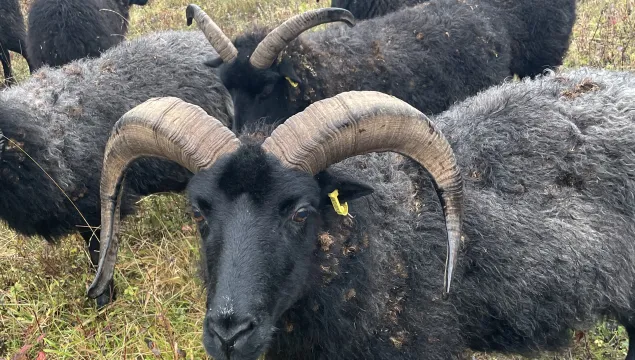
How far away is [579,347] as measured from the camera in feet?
17.2

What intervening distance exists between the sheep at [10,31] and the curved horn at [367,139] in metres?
10.6

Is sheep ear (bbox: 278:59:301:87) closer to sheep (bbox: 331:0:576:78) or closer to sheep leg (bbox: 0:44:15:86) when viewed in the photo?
sheep (bbox: 331:0:576:78)

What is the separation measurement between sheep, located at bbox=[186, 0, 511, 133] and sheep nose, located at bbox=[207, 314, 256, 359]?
3.36m

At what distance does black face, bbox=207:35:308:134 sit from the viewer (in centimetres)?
632

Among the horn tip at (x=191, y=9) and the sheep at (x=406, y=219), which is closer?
the sheep at (x=406, y=219)

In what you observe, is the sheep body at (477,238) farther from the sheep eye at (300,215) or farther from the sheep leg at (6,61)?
the sheep leg at (6,61)

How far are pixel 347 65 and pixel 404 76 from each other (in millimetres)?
849

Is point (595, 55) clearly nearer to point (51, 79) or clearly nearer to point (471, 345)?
point (471, 345)

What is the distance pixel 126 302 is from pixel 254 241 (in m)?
3.56

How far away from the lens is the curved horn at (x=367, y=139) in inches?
123

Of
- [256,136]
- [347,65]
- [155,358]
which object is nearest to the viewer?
[256,136]

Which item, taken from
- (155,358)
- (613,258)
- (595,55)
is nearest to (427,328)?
(613,258)

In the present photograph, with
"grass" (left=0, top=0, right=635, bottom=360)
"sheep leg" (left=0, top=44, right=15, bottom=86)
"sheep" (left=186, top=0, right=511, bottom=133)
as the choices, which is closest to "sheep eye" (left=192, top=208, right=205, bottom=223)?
"grass" (left=0, top=0, right=635, bottom=360)

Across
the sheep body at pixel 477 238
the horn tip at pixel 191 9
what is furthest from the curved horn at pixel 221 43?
the sheep body at pixel 477 238
